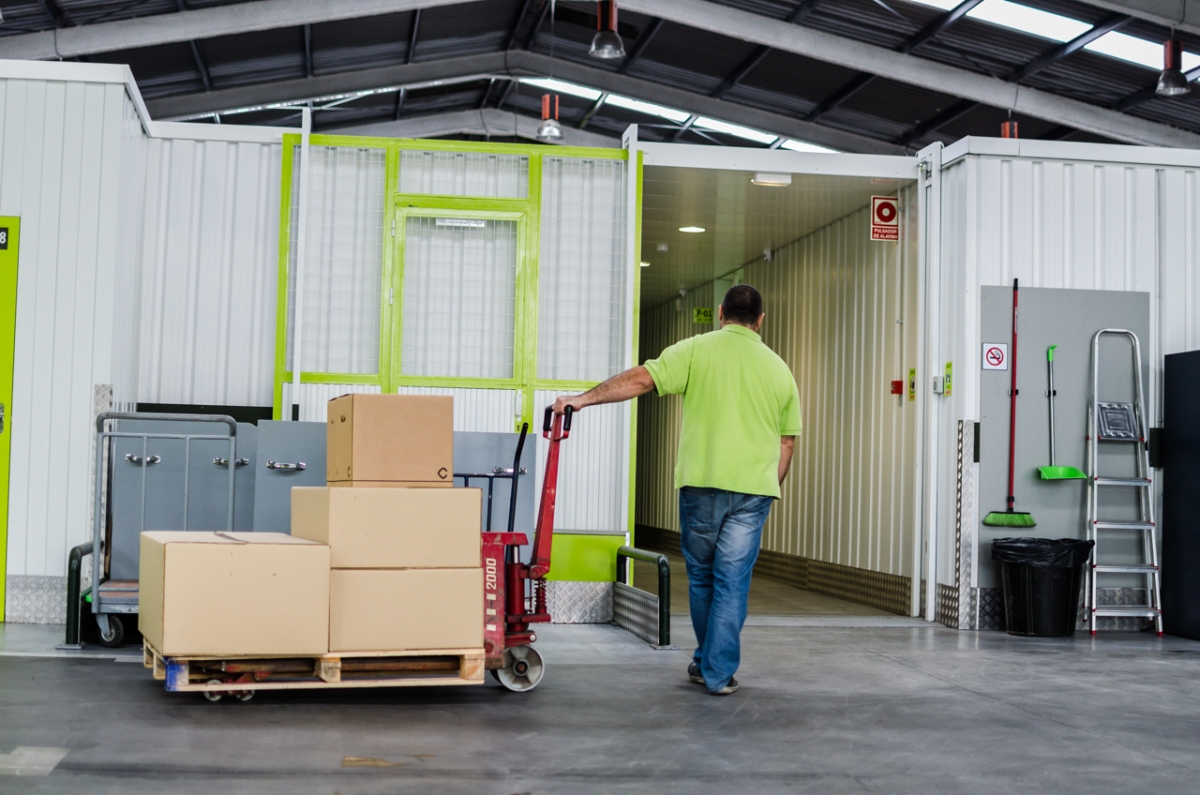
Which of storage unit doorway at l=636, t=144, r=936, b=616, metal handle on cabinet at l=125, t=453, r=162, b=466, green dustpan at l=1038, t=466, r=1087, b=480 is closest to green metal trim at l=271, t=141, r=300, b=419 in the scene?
metal handle on cabinet at l=125, t=453, r=162, b=466

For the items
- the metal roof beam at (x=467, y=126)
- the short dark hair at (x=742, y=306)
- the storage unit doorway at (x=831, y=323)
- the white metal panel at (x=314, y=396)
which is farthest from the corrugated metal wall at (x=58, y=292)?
the metal roof beam at (x=467, y=126)

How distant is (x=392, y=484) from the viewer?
4938mm

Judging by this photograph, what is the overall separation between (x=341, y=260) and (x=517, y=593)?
3776 mm

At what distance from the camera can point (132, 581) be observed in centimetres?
637

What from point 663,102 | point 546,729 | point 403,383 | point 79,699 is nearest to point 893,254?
point 403,383

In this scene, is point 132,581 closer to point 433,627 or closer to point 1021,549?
point 433,627

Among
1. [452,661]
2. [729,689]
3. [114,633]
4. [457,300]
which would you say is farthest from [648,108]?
[452,661]

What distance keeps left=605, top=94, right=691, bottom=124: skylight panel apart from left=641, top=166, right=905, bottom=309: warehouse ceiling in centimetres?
486

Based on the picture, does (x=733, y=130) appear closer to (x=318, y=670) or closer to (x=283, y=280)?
(x=283, y=280)

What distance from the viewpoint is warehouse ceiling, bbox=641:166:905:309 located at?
356 inches

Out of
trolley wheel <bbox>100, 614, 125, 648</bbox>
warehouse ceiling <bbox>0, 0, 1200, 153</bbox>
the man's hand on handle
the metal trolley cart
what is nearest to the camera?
the metal trolley cart

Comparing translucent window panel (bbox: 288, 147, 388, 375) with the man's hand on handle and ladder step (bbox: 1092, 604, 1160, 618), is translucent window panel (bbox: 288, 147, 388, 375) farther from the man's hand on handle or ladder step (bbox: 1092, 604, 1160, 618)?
ladder step (bbox: 1092, 604, 1160, 618)

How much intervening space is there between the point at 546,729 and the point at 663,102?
1376 cm

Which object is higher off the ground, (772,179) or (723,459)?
(772,179)
